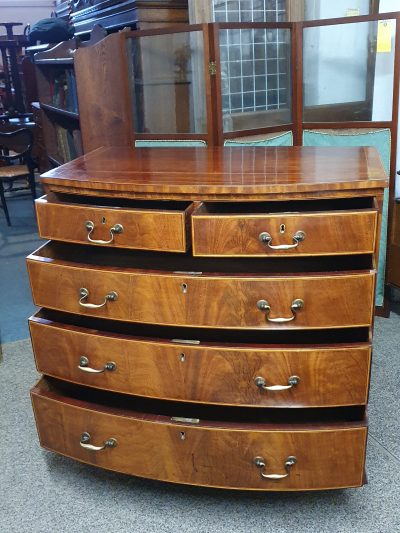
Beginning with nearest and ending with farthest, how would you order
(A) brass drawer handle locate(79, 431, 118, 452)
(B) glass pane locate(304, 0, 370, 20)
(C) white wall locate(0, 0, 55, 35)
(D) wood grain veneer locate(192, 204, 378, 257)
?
(D) wood grain veneer locate(192, 204, 378, 257)
(A) brass drawer handle locate(79, 431, 118, 452)
(B) glass pane locate(304, 0, 370, 20)
(C) white wall locate(0, 0, 55, 35)

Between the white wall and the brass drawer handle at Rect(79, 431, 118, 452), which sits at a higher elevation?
the white wall

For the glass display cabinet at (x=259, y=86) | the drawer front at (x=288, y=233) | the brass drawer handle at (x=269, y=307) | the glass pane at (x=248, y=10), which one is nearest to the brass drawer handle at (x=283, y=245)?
the drawer front at (x=288, y=233)

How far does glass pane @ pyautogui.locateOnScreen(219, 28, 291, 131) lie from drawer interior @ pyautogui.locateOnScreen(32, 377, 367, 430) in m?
1.25

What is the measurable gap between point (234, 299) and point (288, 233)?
0.20 metres

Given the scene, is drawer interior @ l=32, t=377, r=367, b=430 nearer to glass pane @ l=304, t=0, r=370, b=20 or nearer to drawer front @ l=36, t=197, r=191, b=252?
drawer front @ l=36, t=197, r=191, b=252

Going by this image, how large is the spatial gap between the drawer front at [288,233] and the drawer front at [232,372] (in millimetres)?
236

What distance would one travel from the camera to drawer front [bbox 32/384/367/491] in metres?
1.44

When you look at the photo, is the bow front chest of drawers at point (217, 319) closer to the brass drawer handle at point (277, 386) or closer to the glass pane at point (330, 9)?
the brass drawer handle at point (277, 386)

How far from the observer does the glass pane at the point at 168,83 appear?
2.43 metres

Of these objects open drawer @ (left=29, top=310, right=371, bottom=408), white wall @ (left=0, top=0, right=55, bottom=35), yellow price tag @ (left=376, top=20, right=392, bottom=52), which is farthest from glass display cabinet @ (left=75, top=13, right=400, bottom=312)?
white wall @ (left=0, top=0, right=55, bottom=35)

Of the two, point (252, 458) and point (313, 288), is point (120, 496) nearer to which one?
point (252, 458)

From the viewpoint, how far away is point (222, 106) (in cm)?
239

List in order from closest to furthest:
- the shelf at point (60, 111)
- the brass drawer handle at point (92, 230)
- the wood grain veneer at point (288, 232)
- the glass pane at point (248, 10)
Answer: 1. the wood grain veneer at point (288, 232)
2. the brass drawer handle at point (92, 230)
3. the glass pane at point (248, 10)
4. the shelf at point (60, 111)

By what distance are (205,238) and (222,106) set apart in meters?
1.18
